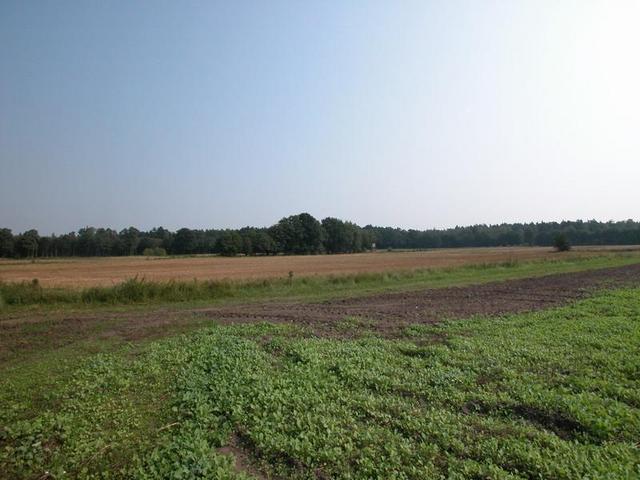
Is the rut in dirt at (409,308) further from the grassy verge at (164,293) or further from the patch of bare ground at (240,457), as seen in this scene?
the patch of bare ground at (240,457)

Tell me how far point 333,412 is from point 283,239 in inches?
4456

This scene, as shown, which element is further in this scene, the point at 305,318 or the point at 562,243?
the point at 562,243

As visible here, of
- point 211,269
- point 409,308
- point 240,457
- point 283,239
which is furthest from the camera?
point 283,239

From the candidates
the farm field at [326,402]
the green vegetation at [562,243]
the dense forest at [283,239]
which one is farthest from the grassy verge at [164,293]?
the dense forest at [283,239]

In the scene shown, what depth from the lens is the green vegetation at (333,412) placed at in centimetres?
427

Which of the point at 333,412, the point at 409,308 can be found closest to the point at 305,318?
the point at 409,308

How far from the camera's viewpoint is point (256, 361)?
25.3ft

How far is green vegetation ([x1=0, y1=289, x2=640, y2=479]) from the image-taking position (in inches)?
168

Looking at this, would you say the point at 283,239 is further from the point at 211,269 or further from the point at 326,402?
the point at 326,402

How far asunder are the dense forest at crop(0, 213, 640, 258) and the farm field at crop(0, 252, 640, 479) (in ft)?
342

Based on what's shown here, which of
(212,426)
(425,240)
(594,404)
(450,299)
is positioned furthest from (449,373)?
(425,240)

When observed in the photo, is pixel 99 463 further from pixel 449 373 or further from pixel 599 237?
pixel 599 237

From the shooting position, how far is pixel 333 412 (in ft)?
17.7

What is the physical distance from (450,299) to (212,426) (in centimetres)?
1465
